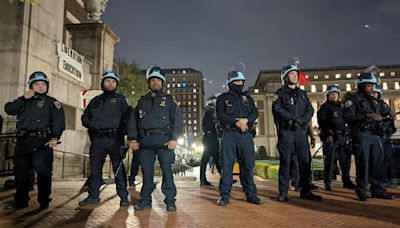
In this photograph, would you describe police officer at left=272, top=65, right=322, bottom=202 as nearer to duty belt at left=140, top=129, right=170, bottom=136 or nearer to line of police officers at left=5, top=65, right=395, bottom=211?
line of police officers at left=5, top=65, right=395, bottom=211

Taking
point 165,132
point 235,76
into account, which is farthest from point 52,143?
point 235,76

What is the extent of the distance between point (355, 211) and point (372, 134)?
5.95 ft

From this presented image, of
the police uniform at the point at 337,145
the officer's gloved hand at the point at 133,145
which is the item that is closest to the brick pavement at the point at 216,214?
the officer's gloved hand at the point at 133,145

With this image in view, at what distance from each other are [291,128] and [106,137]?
309cm

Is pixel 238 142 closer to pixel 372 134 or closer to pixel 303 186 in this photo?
pixel 303 186

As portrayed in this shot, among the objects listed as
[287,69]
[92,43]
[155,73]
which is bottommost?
[155,73]

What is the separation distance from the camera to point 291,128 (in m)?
5.64

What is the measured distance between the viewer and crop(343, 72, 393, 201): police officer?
5.70 meters

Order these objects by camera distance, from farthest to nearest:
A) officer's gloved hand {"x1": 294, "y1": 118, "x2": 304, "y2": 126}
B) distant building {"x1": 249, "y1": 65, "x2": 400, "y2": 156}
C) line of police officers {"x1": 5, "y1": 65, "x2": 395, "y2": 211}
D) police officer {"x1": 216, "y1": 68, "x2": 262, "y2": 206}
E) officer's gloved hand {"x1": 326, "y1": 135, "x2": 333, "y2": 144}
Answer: distant building {"x1": 249, "y1": 65, "x2": 400, "y2": 156} → officer's gloved hand {"x1": 326, "y1": 135, "x2": 333, "y2": 144} → officer's gloved hand {"x1": 294, "y1": 118, "x2": 304, "y2": 126} → police officer {"x1": 216, "y1": 68, "x2": 262, "y2": 206} → line of police officers {"x1": 5, "y1": 65, "x2": 395, "y2": 211}

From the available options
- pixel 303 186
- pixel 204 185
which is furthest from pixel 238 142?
pixel 204 185

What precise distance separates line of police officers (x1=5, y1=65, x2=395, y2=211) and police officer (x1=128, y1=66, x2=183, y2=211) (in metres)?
0.01

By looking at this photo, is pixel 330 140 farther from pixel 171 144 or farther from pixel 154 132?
pixel 154 132

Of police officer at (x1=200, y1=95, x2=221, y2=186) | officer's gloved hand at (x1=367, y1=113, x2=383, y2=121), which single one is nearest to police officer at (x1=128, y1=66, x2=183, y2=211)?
police officer at (x1=200, y1=95, x2=221, y2=186)

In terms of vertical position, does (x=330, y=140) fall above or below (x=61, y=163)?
above
